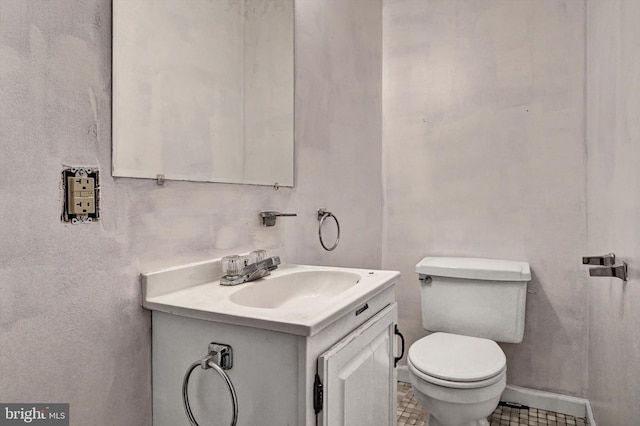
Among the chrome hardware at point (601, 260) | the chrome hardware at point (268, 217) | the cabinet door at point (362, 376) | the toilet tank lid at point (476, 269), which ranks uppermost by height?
the chrome hardware at point (268, 217)

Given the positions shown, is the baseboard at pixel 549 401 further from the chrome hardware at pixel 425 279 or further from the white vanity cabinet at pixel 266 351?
the white vanity cabinet at pixel 266 351

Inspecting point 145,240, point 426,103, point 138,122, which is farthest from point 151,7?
point 426,103

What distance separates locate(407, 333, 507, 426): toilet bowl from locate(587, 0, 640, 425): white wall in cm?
37

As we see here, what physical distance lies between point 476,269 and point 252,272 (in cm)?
118

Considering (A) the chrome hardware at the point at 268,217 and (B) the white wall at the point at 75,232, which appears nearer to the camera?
(B) the white wall at the point at 75,232

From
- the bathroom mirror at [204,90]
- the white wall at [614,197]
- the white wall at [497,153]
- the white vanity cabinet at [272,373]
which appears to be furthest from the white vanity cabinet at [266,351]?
the white wall at [497,153]

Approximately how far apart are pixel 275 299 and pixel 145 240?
46 centimetres

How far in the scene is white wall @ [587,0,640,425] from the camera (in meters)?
1.04

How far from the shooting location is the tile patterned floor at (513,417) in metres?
1.93

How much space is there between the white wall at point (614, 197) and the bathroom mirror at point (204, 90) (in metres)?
1.12

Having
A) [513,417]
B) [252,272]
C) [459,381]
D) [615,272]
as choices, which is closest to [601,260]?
[615,272]

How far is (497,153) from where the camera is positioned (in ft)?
7.00

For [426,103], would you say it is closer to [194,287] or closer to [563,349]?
[563,349]

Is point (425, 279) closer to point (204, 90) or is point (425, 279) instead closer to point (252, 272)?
point (252, 272)
